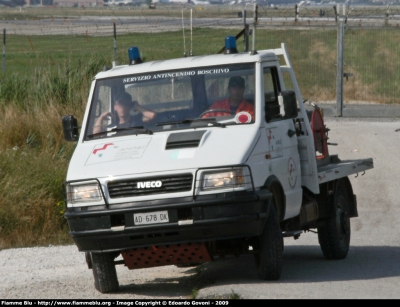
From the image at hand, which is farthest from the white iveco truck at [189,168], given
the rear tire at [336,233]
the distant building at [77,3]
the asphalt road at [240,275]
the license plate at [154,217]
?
the distant building at [77,3]

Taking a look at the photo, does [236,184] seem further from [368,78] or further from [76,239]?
[368,78]

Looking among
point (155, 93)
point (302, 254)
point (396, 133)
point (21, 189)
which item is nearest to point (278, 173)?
point (155, 93)

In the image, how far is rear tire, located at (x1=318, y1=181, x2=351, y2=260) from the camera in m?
9.63

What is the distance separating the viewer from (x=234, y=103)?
8125 mm

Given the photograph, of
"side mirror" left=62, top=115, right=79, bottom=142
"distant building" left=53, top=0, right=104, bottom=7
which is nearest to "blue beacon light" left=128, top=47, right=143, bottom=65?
"side mirror" left=62, top=115, right=79, bottom=142

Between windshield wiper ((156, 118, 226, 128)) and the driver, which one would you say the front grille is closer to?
windshield wiper ((156, 118, 226, 128))

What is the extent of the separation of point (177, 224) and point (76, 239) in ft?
3.16

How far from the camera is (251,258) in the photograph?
32.2ft

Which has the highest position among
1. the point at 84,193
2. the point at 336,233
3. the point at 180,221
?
the point at 84,193

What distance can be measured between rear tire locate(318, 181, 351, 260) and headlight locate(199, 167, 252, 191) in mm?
2670

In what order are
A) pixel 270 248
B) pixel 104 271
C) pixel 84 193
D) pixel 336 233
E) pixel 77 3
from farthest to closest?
pixel 77 3
pixel 336 233
pixel 104 271
pixel 270 248
pixel 84 193

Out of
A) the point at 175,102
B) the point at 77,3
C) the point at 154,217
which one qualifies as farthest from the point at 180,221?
the point at 77,3

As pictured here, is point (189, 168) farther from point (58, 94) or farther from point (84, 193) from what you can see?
point (58, 94)

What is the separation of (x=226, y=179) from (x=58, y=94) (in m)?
11.1
